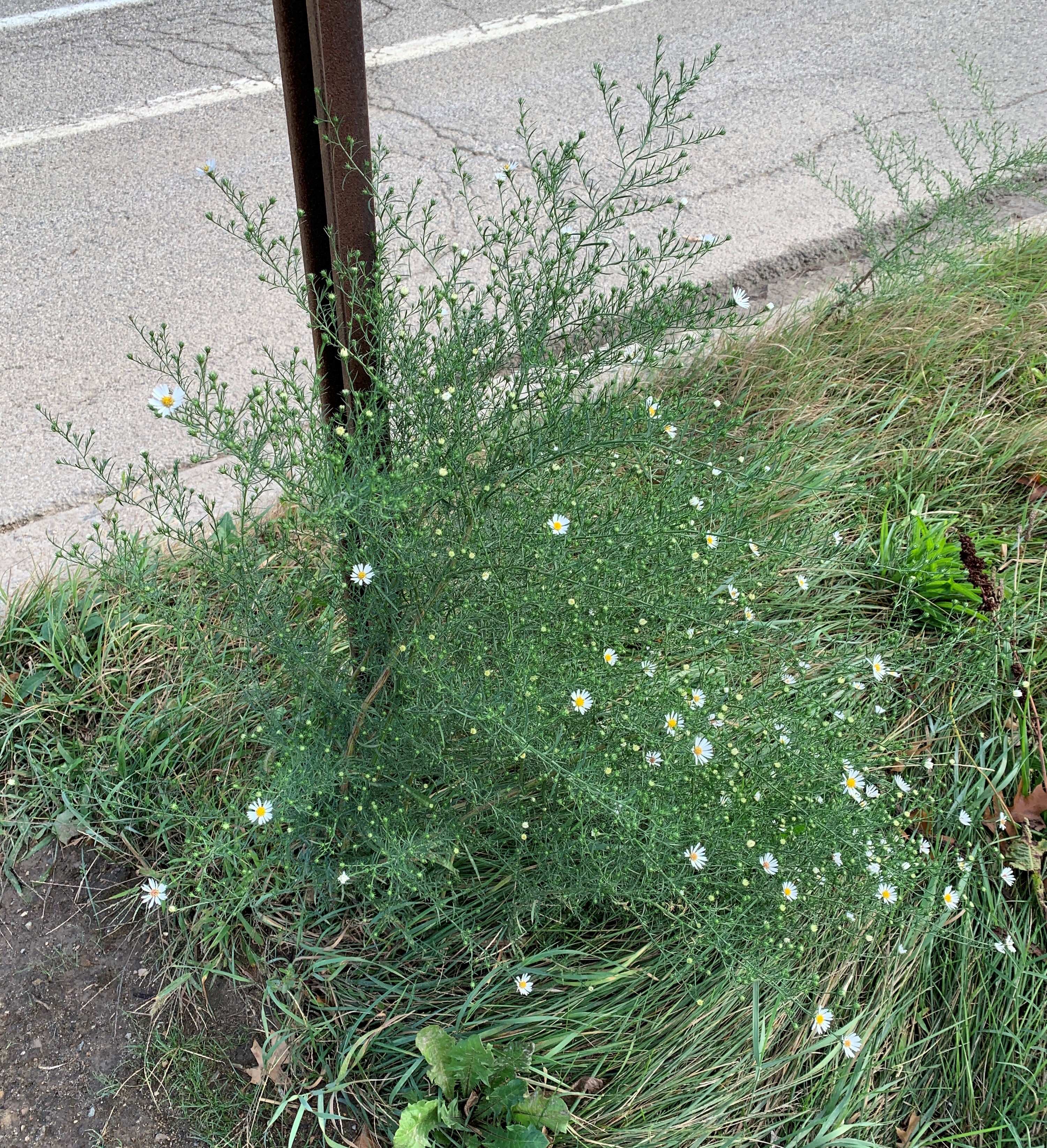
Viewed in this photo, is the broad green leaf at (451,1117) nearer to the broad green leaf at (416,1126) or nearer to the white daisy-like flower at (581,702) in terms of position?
the broad green leaf at (416,1126)

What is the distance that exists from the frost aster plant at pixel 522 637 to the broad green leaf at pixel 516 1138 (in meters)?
0.41

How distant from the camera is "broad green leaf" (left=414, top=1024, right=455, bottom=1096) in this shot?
6.11 ft

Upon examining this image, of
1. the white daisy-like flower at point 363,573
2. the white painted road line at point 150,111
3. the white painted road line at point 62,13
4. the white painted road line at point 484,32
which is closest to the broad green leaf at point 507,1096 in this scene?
the white daisy-like flower at point 363,573

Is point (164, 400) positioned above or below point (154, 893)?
above

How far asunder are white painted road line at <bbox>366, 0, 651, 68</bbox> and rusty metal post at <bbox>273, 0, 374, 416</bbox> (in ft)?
13.3

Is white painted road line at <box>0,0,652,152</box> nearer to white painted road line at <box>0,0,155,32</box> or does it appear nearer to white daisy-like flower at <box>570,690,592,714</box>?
white painted road line at <box>0,0,155,32</box>

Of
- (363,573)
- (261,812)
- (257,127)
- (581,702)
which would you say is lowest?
(261,812)

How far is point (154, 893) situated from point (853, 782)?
1.50 metres

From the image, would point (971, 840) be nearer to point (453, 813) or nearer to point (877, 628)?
point (877, 628)

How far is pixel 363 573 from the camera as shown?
1.80 metres

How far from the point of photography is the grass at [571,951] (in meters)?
1.97

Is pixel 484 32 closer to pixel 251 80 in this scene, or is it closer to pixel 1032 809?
pixel 251 80

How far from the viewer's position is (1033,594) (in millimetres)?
2797

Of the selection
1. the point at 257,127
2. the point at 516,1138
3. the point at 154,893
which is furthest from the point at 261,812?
the point at 257,127
